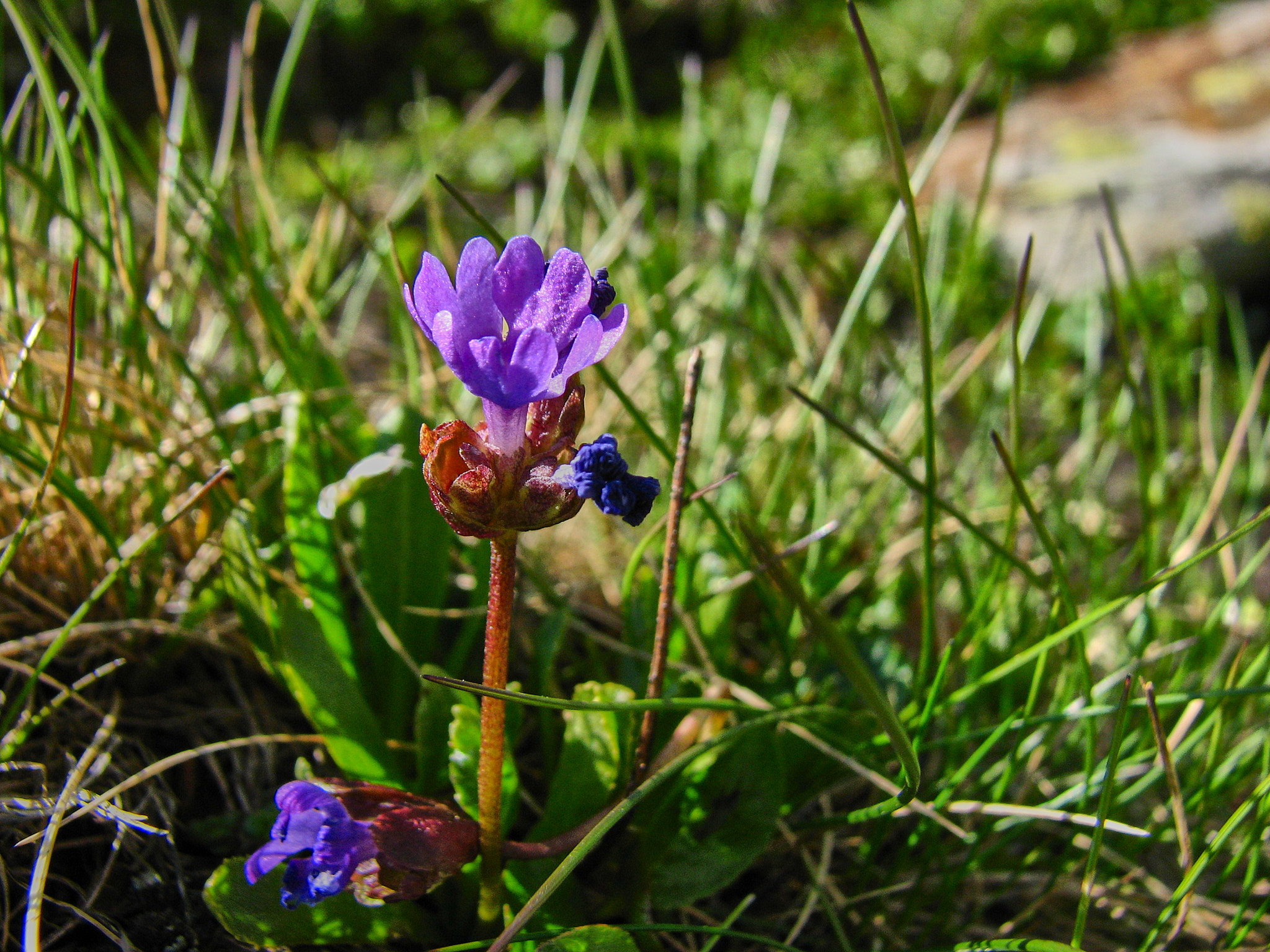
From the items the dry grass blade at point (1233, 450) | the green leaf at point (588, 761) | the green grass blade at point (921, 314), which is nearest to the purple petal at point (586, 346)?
the green grass blade at point (921, 314)

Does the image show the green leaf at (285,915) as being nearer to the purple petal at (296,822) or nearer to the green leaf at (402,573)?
the purple petal at (296,822)

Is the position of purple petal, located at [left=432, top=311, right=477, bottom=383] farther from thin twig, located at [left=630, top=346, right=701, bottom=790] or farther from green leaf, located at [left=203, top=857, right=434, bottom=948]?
green leaf, located at [left=203, top=857, right=434, bottom=948]

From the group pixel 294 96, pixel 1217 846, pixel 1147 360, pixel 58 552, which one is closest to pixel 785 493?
pixel 1147 360

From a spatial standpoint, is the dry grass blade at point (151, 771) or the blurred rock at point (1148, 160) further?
the blurred rock at point (1148, 160)

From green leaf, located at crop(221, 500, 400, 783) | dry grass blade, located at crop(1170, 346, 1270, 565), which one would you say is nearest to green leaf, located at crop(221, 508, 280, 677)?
green leaf, located at crop(221, 500, 400, 783)

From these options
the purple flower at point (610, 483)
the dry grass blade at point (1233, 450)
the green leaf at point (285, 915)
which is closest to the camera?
the purple flower at point (610, 483)

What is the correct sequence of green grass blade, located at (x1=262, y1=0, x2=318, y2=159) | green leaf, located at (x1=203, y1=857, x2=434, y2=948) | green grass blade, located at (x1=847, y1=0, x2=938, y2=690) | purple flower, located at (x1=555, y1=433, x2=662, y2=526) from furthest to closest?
green grass blade, located at (x1=262, y1=0, x2=318, y2=159), green leaf, located at (x1=203, y1=857, x2=434, y2=948), green grass blade, located at (x1=847, y1=0, x2=938, y2=690), purple flower, located at (x1=555, y1=433, x2=662, y2=526)
